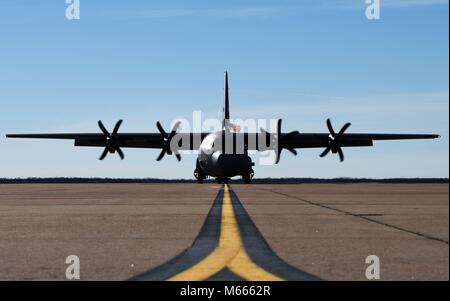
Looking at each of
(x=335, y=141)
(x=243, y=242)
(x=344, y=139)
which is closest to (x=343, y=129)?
(x=335, y=141)

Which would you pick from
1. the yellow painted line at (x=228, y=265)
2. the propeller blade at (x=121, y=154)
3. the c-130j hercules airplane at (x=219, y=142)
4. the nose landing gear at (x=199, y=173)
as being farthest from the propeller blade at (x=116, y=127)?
the yellow painted line at (x=228, y=265)

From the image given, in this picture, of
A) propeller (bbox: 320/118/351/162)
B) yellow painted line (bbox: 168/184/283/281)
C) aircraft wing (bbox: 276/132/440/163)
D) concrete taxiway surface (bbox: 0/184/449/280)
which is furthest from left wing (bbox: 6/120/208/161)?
yellow painted line (bbox: 168/184/283/281)

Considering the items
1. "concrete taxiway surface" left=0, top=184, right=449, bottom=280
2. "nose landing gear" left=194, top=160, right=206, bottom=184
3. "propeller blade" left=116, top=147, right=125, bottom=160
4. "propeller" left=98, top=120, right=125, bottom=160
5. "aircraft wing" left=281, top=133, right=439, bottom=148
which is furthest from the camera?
"nose landing gear" left=194, top=160, right=206, bottom=184

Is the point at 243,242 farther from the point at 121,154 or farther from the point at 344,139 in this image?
the point at 344,139

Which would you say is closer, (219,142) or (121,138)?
(219,142)

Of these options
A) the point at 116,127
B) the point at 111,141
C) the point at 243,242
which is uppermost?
the point at 116,127

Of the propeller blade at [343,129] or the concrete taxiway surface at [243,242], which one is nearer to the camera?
the concrete taxiway surface at [243,242]

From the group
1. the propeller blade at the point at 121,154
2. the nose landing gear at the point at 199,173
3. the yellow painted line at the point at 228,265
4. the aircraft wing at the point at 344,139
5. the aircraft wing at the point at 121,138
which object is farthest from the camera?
the nose landing gear at the point at 199,173

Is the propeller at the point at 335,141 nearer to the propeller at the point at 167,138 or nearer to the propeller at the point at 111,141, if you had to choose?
the propeller at the point at 167,138

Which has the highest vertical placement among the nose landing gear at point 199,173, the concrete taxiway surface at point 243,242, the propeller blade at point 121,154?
the propeller blade at point 121,154

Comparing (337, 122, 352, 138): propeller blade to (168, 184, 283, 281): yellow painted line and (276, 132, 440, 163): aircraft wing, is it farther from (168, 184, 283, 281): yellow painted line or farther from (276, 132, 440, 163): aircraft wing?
(168, 184, 283, 281): yellow painted line
